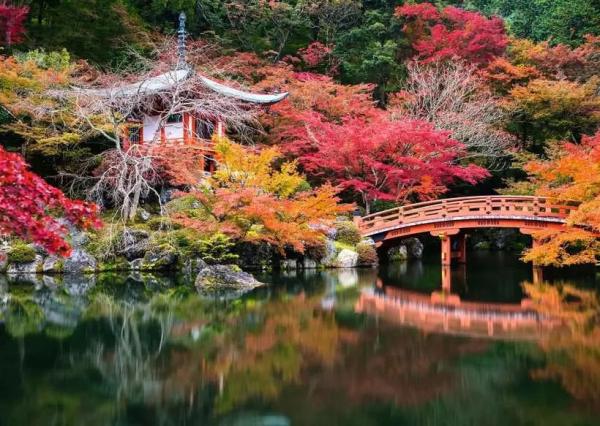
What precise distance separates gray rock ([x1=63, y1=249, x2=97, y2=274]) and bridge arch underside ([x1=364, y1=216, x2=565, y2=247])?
26.9ft

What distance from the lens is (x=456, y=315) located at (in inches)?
447

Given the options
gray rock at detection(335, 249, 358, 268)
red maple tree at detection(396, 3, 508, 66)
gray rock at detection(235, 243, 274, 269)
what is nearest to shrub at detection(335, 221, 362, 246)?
gray rock at detection(335, 249, 358, 268)

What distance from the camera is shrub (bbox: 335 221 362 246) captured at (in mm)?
19781

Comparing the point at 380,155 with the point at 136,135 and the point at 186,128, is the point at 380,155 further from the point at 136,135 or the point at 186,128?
the point at 136,135

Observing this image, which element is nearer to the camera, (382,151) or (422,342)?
(422,342)

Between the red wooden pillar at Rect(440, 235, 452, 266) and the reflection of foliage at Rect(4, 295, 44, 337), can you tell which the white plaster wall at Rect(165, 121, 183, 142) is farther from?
the red wooden pillar at Rect(440, 235, 452, 266)

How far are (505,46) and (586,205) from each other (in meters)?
14.3

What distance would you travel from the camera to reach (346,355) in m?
8.32

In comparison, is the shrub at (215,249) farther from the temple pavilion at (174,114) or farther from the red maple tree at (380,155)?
the red maple tree at (380,155)

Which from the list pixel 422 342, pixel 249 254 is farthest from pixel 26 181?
pixel 249 254

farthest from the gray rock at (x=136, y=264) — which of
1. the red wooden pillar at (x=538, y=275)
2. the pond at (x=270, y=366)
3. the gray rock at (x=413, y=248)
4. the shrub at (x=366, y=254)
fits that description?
the red wooden pillar at (x=538, y=275)

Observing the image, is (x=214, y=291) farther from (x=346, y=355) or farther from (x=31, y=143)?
(x=31, y=143)

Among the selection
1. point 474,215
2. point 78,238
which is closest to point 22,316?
point 78,238

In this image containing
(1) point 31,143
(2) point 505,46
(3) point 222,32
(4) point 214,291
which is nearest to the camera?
(4) point 214,291
